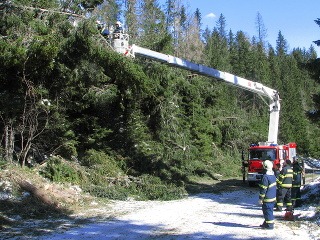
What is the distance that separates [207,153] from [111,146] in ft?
38.3

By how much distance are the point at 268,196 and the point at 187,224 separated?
213cm

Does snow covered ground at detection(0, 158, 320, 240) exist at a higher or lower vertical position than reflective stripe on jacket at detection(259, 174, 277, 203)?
lower

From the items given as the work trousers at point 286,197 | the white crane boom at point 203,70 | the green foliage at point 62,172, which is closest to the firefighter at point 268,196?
the work trousers at point 286,197

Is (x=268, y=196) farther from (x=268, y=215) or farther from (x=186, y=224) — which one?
(x=186, y=224)

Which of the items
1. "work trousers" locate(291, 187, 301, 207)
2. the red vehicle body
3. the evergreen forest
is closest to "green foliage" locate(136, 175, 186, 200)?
the evergreen forest

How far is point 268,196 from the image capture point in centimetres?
942

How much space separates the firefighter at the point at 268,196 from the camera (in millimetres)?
9203

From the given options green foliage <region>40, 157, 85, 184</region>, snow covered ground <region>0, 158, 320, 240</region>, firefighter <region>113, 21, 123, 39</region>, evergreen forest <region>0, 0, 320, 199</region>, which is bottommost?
snow covered ground <region>0, 158, 320, 240</region>

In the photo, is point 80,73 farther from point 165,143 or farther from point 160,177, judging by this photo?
point 165,143

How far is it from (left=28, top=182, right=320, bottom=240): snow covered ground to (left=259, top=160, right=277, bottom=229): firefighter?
8.8 inches

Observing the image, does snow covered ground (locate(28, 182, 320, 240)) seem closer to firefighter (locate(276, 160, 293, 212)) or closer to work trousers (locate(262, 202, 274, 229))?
work trousers (locate(262, 202, 274, 229))

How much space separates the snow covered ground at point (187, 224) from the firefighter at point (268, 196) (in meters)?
0.22

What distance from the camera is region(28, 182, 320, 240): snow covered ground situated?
8.80 m

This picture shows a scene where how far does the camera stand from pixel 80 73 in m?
15.6
